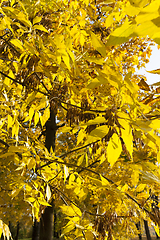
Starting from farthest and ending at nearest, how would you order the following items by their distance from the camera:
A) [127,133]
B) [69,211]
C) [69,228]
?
[69,211] < [69,228] < [127,133]

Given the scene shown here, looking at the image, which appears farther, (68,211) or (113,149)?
(68,211)

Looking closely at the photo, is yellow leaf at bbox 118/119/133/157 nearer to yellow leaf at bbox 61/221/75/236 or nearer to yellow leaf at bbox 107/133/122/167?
yellow leaf at bbox 107/133/122/167

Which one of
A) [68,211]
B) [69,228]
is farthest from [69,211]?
[69,228]

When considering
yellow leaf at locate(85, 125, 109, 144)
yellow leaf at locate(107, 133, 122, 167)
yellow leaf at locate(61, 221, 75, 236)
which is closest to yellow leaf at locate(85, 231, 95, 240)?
yellow leaf at locate(61, 221, 75, 236)

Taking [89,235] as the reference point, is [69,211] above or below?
above

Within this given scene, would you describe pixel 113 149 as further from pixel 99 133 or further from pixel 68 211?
pixel 68 211

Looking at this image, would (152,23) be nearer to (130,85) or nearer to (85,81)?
(130,85)

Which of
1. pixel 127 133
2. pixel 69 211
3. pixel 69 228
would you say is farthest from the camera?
pixel 69 211

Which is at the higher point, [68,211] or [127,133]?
[127,133]

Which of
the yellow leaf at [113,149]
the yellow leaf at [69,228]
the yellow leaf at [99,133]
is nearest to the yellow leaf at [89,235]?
the yellow leaf at [69,228]

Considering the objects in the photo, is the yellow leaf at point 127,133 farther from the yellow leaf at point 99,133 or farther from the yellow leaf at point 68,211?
the yellow leaf at point 68,211

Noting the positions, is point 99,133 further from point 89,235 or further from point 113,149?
point 89,235

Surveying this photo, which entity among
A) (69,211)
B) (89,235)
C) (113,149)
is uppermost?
(113,149)

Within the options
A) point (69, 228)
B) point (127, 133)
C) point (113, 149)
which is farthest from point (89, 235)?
point (127, 133)
